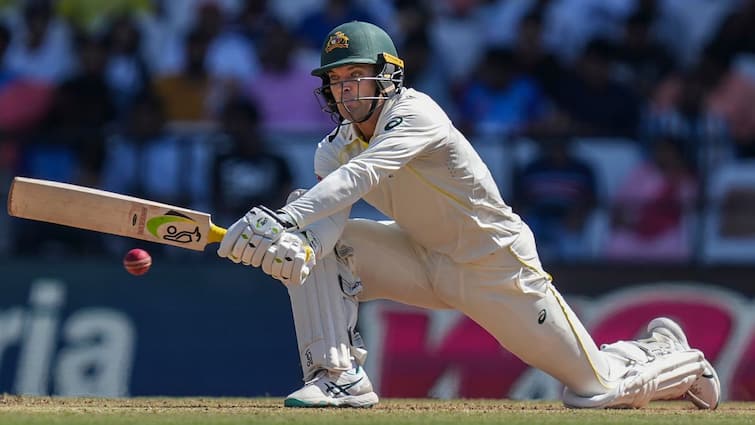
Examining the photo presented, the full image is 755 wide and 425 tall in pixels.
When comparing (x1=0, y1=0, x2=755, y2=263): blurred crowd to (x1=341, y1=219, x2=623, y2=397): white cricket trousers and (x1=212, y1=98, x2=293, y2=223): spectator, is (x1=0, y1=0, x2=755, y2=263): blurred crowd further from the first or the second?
(x1=341, y1=219, x2=623, y2=397): white cricket trousers

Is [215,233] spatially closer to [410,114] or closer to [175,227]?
[175,227]

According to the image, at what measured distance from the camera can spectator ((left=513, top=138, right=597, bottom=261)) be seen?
8.12m

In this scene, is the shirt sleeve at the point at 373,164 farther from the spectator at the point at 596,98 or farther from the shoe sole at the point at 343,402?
the spectator at the point at 596,98

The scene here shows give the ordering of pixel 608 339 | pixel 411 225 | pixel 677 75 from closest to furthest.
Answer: pixel 411 225, pixel 608 339, pixel 677 75

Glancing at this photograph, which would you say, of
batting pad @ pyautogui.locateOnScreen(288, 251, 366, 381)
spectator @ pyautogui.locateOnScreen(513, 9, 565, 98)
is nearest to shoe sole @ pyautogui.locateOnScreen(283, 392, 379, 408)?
batting pad @ pyautogui.locateOnScreen(288, 251, 366, 381)

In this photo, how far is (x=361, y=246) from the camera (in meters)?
5.25

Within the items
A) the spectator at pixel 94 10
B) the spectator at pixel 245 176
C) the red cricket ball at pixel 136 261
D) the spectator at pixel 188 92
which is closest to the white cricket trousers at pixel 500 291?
the red cricket ball at pixel 136 261

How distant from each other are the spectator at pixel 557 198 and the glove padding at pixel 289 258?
11.6 feet

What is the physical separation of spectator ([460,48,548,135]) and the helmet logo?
12.6 ft

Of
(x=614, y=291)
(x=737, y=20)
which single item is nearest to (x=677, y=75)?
(x=737, y=20)

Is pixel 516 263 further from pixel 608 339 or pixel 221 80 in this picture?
pixel 221 80

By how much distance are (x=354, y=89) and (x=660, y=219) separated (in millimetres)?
3651

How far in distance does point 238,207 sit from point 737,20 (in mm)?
3621

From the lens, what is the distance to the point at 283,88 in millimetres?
9203
